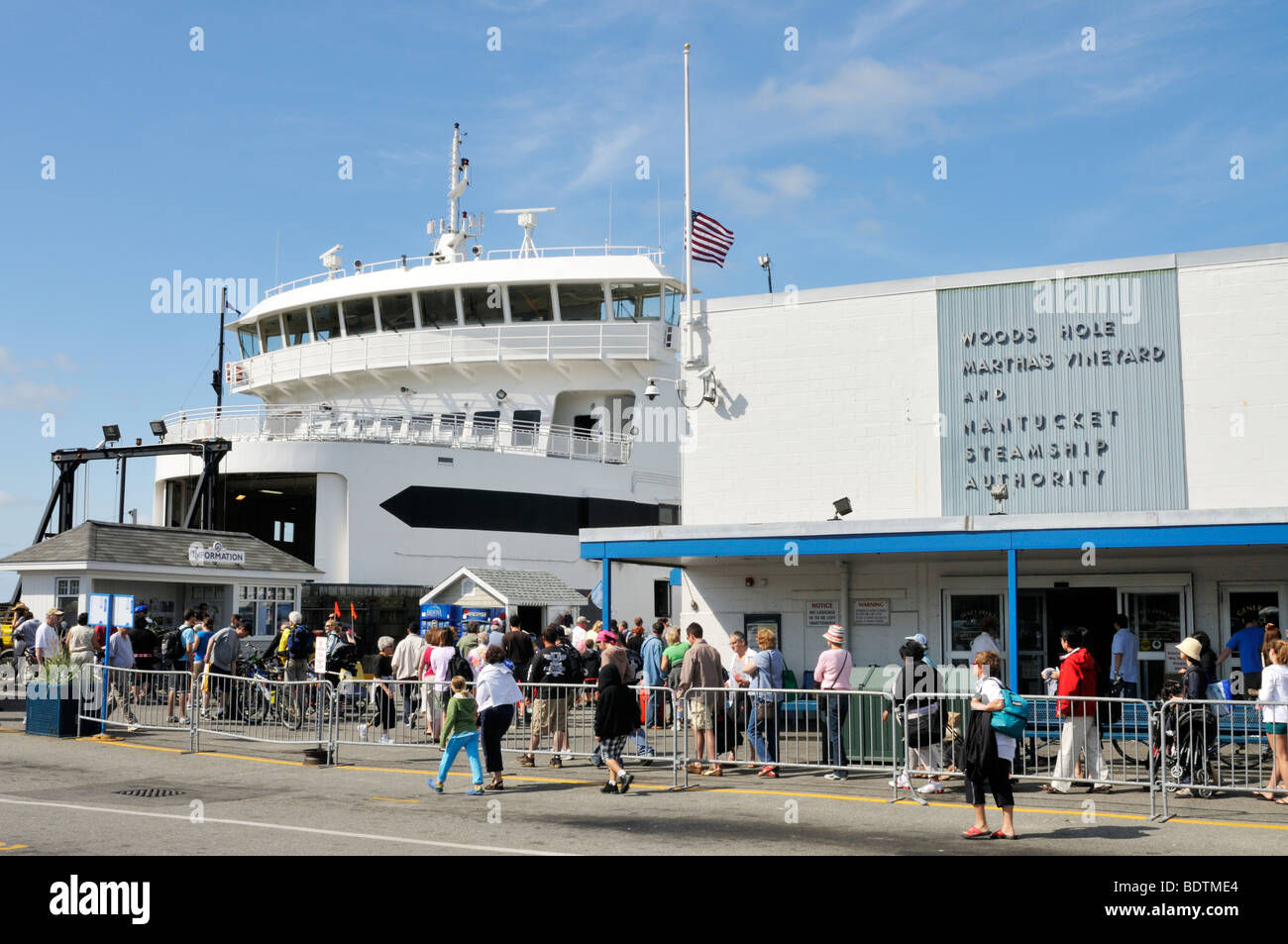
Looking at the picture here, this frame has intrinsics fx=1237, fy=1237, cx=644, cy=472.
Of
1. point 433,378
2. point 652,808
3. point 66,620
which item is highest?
point 433,378

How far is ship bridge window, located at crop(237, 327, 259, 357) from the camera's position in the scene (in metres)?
39.8

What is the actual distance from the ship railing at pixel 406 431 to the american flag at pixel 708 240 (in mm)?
10869

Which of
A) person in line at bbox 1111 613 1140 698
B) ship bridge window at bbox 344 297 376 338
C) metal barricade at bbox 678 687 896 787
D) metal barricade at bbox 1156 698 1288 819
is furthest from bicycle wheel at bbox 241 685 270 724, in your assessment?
ship bridge window at bbox 344 297 376 338

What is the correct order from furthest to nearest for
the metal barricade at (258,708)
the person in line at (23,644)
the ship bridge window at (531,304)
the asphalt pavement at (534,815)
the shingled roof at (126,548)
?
the ship bridge window at (531,304) → the shingled roof at (126,548) → the person in line at (23,644) → the metal barricade at (258,708) → the asphalt pavement at (534,815)

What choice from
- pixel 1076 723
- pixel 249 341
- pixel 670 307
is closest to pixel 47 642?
pixel 1076 723

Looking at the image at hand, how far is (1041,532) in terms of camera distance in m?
15.0

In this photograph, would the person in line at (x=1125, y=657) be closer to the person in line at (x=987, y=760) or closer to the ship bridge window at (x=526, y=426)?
→ the person in line at (x=987, y=760)

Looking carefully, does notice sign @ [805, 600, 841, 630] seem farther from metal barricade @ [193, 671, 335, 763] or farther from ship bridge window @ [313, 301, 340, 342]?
ship bridge window @ [313, 301, 340, 342]

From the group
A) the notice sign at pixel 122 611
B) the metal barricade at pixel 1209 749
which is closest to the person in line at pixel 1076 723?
the metal barricade at pixel 1209 749

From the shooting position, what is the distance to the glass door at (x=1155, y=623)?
1689cm

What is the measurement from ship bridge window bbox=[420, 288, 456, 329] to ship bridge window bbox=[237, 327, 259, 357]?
24.5 feet
